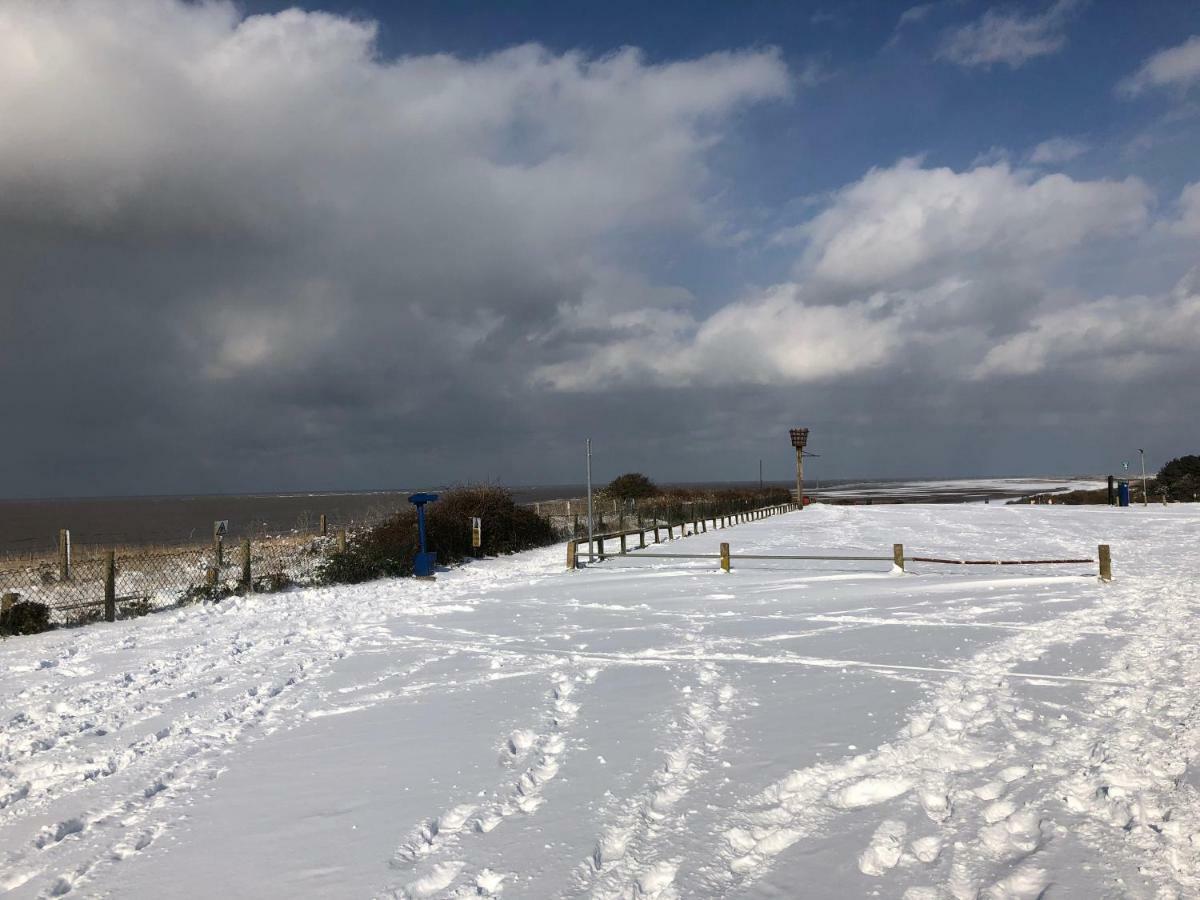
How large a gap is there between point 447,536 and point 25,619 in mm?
10981

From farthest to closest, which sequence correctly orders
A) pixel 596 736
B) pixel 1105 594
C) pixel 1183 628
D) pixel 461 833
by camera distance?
pixel 1105 594
pixel 1183 628
pixel 596 736
pixel 461 833

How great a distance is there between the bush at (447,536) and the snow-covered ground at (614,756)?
551 cm

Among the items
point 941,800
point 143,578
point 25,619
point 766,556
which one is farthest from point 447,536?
point 941,800

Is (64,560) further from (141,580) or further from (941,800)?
(941,800)

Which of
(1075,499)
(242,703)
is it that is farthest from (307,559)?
(1075,499)

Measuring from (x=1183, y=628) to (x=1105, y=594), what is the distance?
337 cm

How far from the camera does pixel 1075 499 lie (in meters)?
59.2

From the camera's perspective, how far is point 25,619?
38.0ft

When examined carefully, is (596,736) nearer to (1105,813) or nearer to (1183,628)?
(1105,813)

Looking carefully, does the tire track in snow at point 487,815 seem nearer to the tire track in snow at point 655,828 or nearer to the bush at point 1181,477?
the tire track in snow at point 655,828

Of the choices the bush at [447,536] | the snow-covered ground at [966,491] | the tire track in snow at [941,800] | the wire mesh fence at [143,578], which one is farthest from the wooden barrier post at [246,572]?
the snow-covered ground at [966,491]

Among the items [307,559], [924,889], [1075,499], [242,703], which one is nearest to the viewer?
[924,889]

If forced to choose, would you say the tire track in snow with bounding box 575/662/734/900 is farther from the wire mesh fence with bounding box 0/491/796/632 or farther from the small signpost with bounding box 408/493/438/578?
the small signpost with bounding box 408/493/438/578

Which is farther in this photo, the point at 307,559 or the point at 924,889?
the point at 307,559
